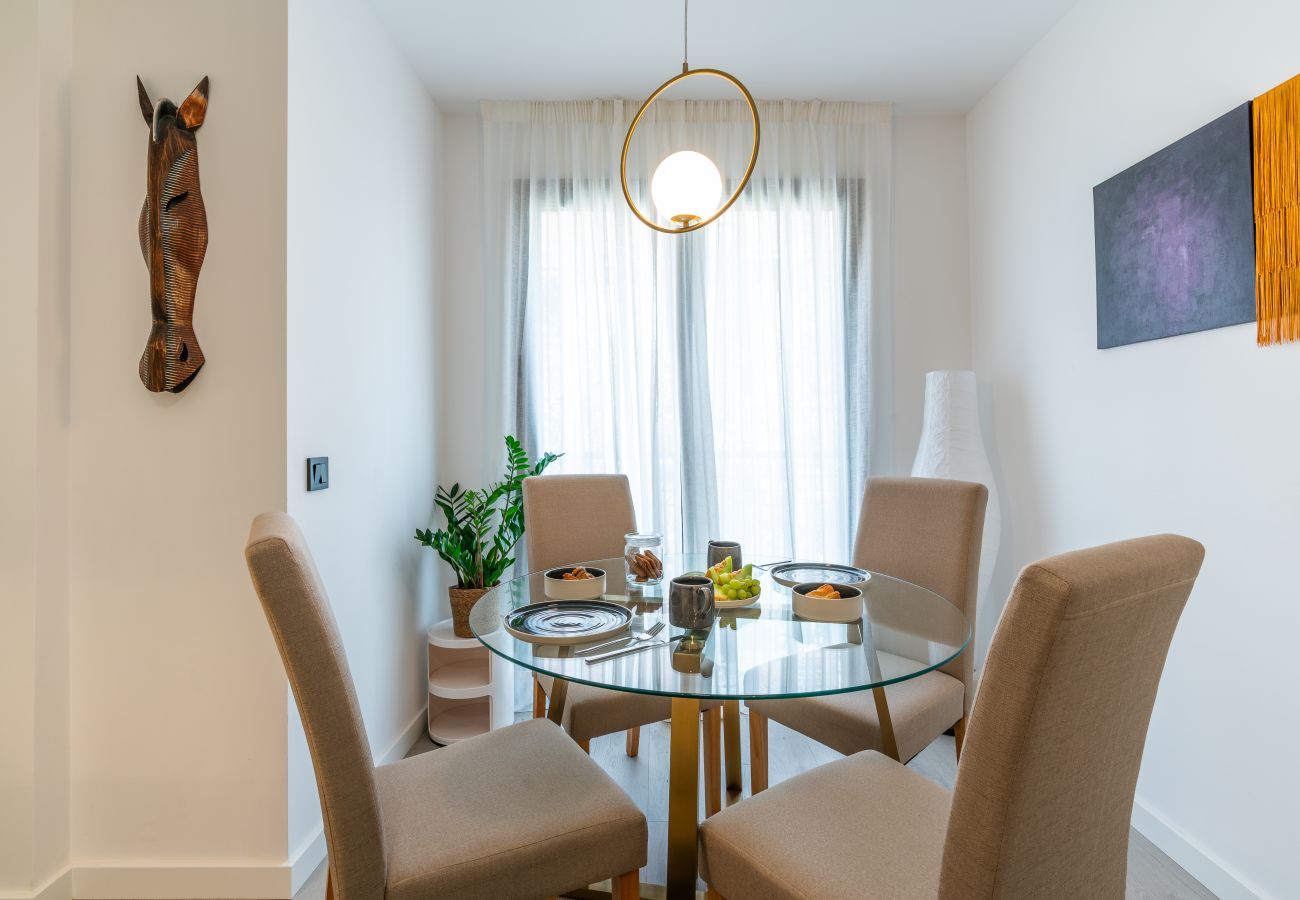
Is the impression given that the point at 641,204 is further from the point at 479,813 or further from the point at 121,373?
the point at 479,813

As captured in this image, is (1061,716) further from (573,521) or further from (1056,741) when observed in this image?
(573,521)

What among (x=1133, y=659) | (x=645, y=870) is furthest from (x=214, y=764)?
(x=1133, y=659)

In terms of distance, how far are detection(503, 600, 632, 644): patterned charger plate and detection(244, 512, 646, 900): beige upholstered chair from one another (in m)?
0.28

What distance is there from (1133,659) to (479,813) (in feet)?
3.60

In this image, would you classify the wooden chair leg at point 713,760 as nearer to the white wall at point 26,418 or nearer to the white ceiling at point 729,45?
the white wall at point 26,418

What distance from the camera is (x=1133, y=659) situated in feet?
2.96

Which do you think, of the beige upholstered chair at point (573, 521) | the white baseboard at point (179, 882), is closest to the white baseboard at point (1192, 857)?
the beige upholstered chair at point (573, 521)

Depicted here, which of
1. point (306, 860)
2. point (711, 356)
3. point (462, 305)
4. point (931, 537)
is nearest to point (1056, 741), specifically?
point (931, 537)

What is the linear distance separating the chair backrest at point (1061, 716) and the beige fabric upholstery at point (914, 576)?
77 centimetres

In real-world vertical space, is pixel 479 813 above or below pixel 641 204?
below

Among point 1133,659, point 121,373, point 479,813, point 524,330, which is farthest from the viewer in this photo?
point 524,330

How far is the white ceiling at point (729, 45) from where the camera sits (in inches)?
96.7

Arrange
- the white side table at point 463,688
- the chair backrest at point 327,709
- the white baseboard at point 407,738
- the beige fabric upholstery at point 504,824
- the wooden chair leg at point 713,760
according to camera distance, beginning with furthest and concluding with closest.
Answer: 1. the white side table at point 463,688
2. the white baseboard at point 407,738
3. the wooden chair leg at point 713,760
4. the beige fabric upholstery at point 504,824
5. the chair backrest at point 327,709

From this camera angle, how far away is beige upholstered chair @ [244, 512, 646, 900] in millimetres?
1054
